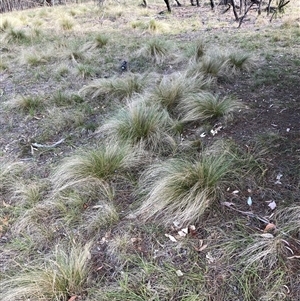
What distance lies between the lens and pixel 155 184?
7.55ft

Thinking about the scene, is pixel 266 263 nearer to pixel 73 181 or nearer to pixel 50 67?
pixel 73 181

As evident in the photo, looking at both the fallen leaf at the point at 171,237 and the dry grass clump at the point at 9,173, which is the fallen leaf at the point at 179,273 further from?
the dry grass clump at the point at 9,173

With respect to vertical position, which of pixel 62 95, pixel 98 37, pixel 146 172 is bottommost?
pixel 146 172

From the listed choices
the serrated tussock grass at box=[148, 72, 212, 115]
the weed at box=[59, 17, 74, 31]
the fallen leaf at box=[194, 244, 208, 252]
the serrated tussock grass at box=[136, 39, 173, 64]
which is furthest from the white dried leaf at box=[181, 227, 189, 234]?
the weed at box=[59, 17, 74, 31]

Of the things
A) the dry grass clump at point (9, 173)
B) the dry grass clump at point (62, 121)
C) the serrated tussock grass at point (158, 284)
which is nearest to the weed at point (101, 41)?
the dry grass clump at point (62, 121)

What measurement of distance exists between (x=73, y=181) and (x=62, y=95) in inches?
81.4

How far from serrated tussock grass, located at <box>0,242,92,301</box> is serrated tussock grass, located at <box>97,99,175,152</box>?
1314mm

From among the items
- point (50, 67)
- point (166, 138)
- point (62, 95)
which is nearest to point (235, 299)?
point (166, 138)

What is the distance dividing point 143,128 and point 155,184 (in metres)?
0.88

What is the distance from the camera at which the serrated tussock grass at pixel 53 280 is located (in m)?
1.64

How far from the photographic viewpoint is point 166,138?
2957 mm

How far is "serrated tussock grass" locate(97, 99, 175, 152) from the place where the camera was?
2943mm

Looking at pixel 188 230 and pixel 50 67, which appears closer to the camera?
pixel 188 230

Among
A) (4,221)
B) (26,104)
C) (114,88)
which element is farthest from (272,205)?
(26,104)
